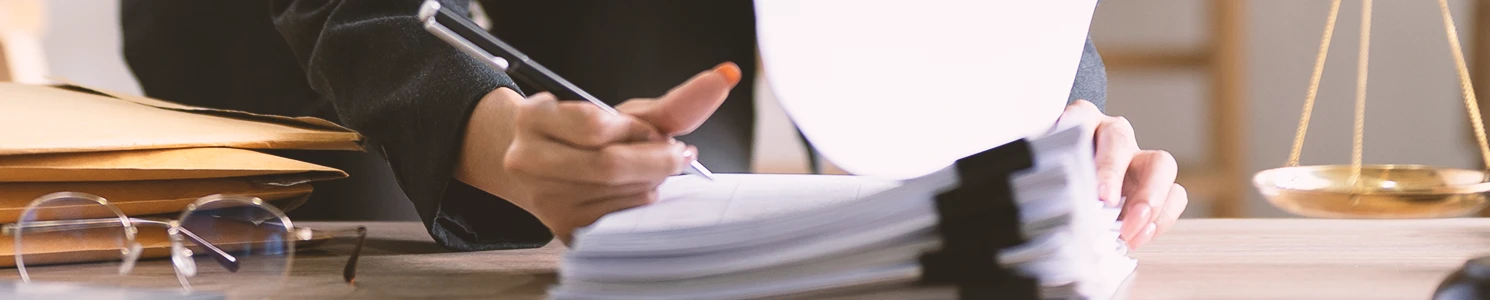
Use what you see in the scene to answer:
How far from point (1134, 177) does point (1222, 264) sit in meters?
0.09

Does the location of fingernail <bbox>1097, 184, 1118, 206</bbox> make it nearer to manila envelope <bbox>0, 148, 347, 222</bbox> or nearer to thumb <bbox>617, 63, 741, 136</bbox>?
thumb <bbox>617, 63, 741, 136</bbox>

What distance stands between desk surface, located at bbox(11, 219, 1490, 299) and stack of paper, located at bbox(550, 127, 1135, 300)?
0.33 ft

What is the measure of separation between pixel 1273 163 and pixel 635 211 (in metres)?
2.43

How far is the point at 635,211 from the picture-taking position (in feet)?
1.31

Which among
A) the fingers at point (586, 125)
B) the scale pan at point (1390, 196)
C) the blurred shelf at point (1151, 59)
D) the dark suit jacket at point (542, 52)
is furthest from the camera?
the blurred shelf at point (1151, 59)

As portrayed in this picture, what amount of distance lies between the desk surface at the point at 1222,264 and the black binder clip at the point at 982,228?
0.13 metres

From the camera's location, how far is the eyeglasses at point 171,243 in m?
0.46

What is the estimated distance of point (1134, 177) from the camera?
0.57 metres

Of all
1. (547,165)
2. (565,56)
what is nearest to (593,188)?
(547,165)

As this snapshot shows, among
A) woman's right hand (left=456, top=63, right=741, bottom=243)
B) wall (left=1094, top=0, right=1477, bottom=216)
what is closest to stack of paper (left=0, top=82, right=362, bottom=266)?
woman's right hand (left=456, top=63, right=741, bottom=243)

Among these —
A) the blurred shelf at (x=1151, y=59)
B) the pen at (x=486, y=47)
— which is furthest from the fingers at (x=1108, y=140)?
the blurred shelf at (x=1151, y=59)

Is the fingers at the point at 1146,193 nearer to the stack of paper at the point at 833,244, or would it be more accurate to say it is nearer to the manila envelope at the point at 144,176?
the stack of paper at the point at 833,244

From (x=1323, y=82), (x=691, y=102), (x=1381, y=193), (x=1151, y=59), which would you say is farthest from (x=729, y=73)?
(x=1323, y=82)

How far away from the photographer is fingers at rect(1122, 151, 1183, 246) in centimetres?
49
